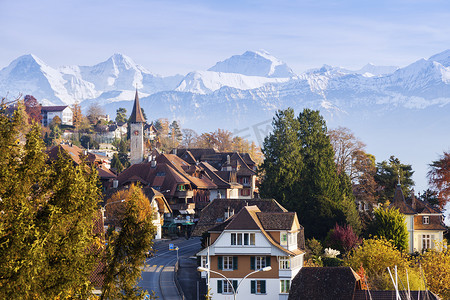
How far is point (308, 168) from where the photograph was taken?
3738 inches

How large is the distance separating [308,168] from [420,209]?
51.5ft

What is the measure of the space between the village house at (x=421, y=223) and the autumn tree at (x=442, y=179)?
2039 mm

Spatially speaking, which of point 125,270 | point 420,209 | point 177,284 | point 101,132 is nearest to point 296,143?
point 420,209

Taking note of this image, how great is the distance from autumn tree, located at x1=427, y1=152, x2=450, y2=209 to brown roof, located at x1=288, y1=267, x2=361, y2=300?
1449 inches

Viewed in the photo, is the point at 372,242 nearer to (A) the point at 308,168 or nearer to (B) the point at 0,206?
(A) the point at 308,168

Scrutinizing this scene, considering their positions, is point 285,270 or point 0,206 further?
Result: point 285,270

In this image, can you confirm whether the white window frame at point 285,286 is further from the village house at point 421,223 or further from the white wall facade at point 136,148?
the white wall facade at point 136,148

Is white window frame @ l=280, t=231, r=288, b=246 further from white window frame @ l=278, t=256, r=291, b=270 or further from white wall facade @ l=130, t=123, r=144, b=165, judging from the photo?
white wall facade @ l=130, t=123, r=144, b=165

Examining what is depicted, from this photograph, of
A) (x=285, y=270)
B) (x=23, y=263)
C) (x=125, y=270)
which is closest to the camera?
(x=23, y=263)

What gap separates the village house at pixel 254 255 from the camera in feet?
213

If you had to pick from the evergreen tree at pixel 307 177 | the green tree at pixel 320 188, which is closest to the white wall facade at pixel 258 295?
the evergreen tree at pixel 307 177

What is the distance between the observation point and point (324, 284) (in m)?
58.3

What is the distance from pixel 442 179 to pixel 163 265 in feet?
129

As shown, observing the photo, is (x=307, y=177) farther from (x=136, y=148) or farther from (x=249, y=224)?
(x=136, y=148)
